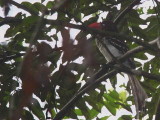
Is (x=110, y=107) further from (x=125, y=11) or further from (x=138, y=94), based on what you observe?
(x=125, y=11)

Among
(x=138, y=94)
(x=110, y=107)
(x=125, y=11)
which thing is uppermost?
(x=125, y=11)

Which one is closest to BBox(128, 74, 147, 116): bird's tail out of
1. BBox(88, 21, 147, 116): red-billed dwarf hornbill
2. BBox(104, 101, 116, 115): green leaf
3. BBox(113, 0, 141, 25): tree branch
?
BBox(88, 21, 147, 116): red-billed dwarf hornbill

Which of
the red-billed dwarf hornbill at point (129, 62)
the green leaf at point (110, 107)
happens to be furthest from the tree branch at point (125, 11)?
the green leaf at point (110, 107)

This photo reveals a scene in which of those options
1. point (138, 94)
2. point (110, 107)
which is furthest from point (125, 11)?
point (110, 107)

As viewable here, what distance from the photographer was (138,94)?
8.59ft

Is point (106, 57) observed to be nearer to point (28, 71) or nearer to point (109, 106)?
point (109, 106)

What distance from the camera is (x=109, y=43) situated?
359 cm

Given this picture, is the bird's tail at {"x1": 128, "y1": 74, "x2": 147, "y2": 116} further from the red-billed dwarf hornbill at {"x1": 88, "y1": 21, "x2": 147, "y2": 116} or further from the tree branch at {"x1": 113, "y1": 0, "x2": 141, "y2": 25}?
the tree branch at {"x1": 113, "y1": 0, "x2": 141, "y2": 25}

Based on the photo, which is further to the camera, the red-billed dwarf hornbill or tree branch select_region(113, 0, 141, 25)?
the red-billed dwarf hornbill

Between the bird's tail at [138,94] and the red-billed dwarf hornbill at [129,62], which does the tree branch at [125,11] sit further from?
the bird's tail at [138,94]

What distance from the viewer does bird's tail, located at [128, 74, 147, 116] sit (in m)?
2.41

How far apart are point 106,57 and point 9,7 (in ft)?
6.99

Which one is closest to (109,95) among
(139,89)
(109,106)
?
(109,106)

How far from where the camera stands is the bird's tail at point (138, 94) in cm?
241
